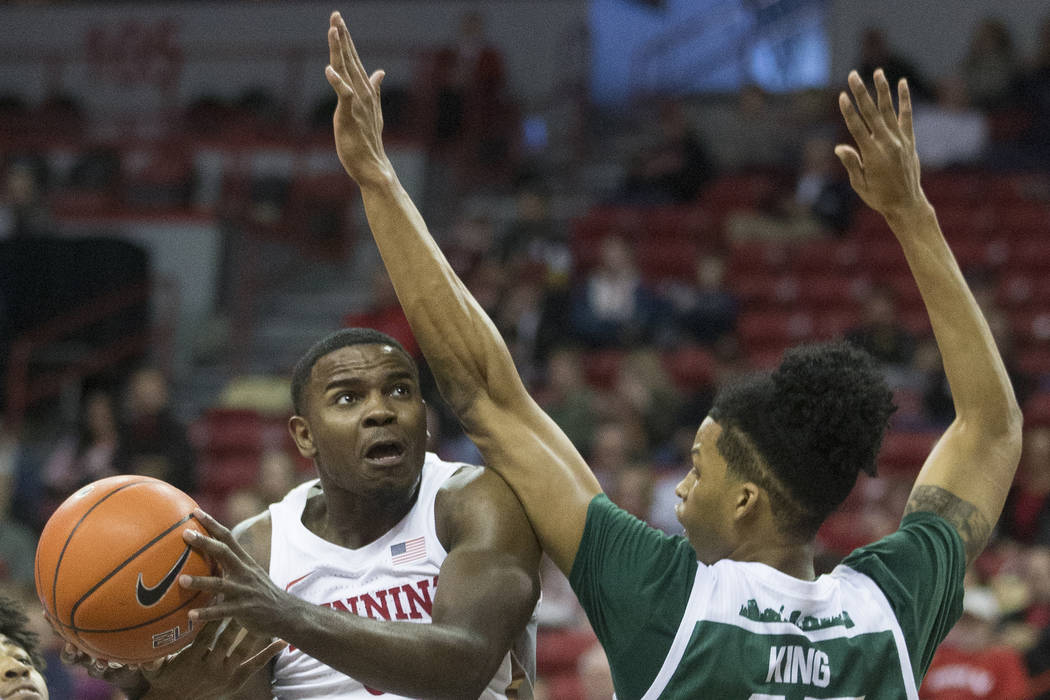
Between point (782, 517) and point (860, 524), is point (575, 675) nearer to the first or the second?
point (860, 524)

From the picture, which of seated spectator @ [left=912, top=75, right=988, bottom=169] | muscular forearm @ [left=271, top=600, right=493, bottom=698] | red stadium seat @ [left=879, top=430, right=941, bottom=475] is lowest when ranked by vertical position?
red stadium seat @ [left=879, top=430, right=941, bottom=475]

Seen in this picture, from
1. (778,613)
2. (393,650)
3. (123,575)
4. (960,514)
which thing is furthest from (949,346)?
(123,575)

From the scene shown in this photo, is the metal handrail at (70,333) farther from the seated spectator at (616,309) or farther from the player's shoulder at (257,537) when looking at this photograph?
the player's shoulder at (257,537)

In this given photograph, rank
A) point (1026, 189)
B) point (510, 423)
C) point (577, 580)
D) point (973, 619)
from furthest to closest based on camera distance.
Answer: point (1026, 189) < point (973, 619) < point (510, 423) < point (577, 580)

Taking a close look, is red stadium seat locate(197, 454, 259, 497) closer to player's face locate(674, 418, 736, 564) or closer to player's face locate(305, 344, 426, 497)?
player's face locate(305, 344, 426, 497)

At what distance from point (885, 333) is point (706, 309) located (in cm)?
171

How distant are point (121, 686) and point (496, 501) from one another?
1065mm

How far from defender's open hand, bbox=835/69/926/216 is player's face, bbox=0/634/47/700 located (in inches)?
95.2

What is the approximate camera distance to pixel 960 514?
321 centimetres

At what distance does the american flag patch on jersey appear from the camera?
3484 mm

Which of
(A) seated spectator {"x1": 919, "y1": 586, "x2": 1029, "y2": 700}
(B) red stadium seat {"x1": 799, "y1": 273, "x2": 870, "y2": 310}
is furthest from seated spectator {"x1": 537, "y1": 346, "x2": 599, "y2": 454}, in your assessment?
(A) seated spectator {"x1": 919, "y1": 586, "x2": 1029, "y2": 700}

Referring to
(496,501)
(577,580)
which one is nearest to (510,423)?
(496,501)

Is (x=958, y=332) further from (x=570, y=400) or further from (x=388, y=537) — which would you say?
(x=570, y=400)

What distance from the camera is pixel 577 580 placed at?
296 centimetres
